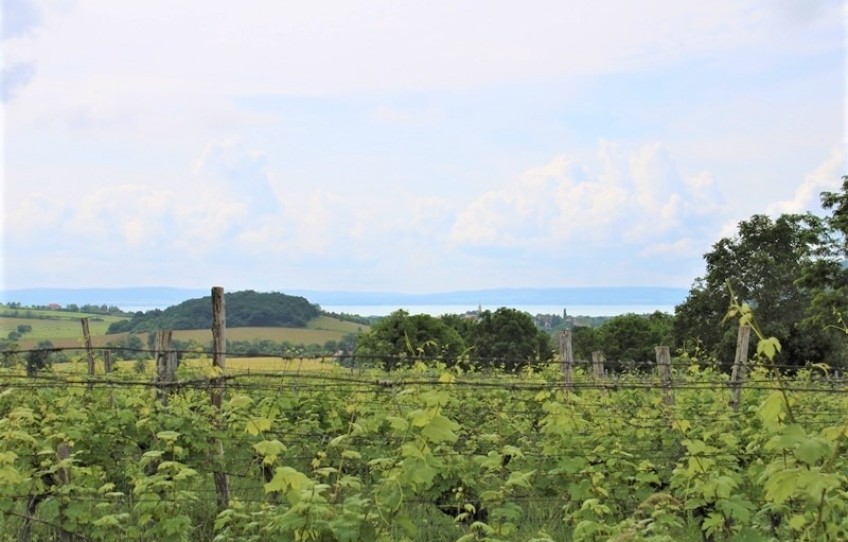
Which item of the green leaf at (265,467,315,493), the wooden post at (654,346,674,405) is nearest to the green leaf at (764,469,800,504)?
the green leaf at (265,467,315,493)

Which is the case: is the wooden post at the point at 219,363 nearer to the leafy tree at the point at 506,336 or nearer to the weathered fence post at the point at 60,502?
the weathered fence post at the point at 60,502

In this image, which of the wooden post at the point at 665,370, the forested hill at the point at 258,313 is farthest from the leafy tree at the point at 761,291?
the wooden post at the point at 665,370

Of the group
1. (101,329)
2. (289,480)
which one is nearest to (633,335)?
(101,329)

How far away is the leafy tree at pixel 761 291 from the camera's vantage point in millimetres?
40688

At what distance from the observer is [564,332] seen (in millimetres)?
13148

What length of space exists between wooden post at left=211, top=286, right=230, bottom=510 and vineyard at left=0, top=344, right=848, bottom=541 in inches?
1.3

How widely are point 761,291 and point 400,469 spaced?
41904 mm

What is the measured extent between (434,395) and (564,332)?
9392 millimetres

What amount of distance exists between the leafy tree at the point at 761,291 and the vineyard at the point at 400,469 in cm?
3306

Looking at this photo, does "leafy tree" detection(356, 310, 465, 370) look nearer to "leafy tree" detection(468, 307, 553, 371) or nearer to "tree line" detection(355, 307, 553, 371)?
"tree line" detection(355, 307, 553, 371)

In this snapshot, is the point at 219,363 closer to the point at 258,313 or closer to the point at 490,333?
the point at 258,313

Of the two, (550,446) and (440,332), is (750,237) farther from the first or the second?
(550,446)

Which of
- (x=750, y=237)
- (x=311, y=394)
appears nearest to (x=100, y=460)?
(x=311, y=394)

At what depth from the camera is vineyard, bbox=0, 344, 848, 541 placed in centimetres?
412
